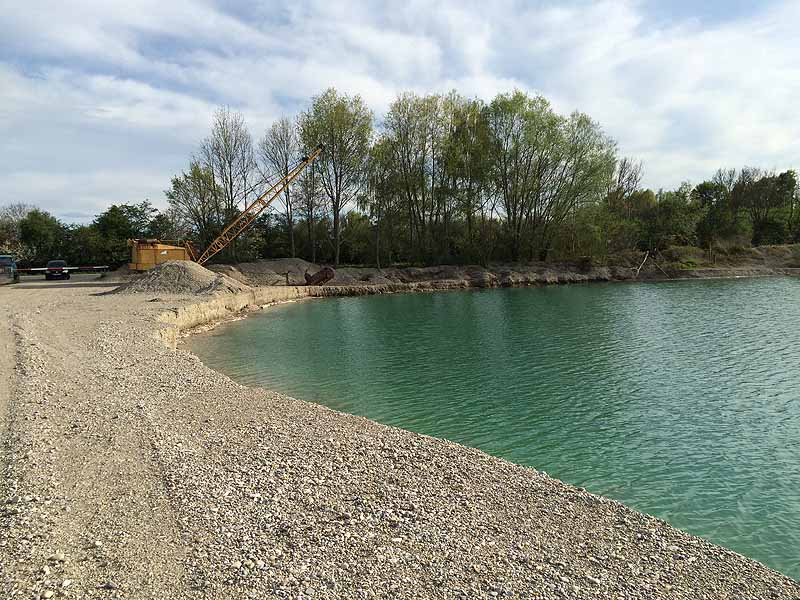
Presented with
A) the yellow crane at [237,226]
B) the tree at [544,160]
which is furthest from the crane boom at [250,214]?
the tree at [544,160]

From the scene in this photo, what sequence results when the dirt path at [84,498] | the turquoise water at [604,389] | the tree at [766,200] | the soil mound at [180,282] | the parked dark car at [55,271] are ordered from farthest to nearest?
the tree at [766,200] < the parked dark car at [55,271] < the soil mound at [180,282] < the turquoise water at [604,389] < the dirt path at [84,498]

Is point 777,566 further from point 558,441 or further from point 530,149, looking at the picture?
point 530,149

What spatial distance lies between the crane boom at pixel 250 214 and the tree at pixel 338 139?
1.24 meters

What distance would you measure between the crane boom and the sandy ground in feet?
114

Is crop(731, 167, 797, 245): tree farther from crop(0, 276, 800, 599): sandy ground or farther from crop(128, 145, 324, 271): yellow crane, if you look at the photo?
crop(0, 276, 800, 599): sandy ground

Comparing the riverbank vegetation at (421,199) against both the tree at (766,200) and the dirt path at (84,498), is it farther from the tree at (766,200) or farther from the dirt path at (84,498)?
the dirt path at (84,498)

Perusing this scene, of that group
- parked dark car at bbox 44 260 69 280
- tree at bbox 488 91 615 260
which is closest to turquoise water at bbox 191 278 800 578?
tree at bbox 488 91 615 260

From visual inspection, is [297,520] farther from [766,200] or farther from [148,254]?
[766,200]

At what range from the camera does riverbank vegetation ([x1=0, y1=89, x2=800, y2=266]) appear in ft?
147

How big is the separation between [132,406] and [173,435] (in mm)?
1986

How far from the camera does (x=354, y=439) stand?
8273mm

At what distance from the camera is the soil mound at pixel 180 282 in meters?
29.3

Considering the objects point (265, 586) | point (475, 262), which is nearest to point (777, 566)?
point (265, 586)


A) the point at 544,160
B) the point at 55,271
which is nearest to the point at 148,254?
the point at 55,271
